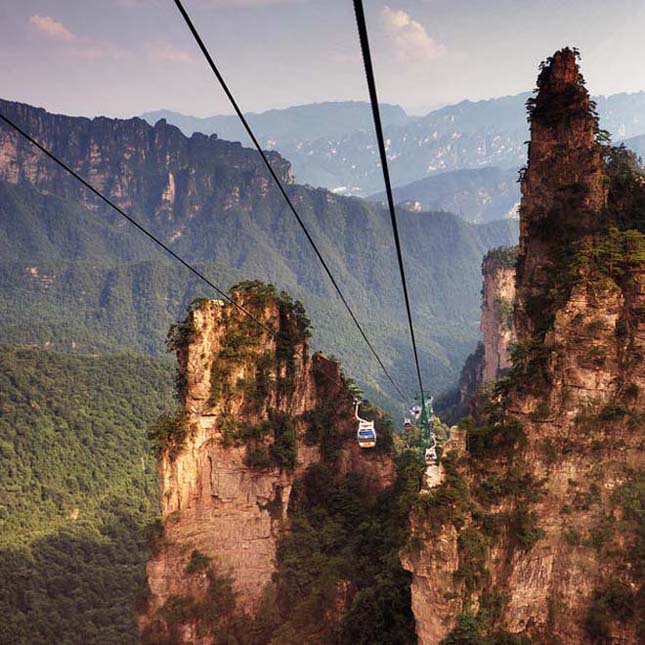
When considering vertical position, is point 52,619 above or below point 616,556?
below

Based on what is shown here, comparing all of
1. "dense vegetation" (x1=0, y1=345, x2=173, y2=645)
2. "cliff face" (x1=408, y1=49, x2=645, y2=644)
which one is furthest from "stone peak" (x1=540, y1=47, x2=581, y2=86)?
"dense vegetation" (x1=0, y1=345, x2=173, y2=645)

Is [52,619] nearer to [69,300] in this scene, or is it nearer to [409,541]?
[409,541]

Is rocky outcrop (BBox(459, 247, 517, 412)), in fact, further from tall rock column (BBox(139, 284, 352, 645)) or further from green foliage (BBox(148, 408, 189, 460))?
green foliage (BBox(148, 408, 189, 460))

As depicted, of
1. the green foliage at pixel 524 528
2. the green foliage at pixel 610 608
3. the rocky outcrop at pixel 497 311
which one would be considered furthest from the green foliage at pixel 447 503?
the rocky outcrop at pixel 497 311

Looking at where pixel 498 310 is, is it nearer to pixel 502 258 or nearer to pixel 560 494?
pixel 502 258

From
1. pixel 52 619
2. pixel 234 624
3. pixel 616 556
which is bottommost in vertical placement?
pixel 52 619

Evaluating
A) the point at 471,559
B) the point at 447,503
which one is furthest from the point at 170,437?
the point at 471,559

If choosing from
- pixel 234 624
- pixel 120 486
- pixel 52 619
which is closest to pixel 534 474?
pixel 234 624
